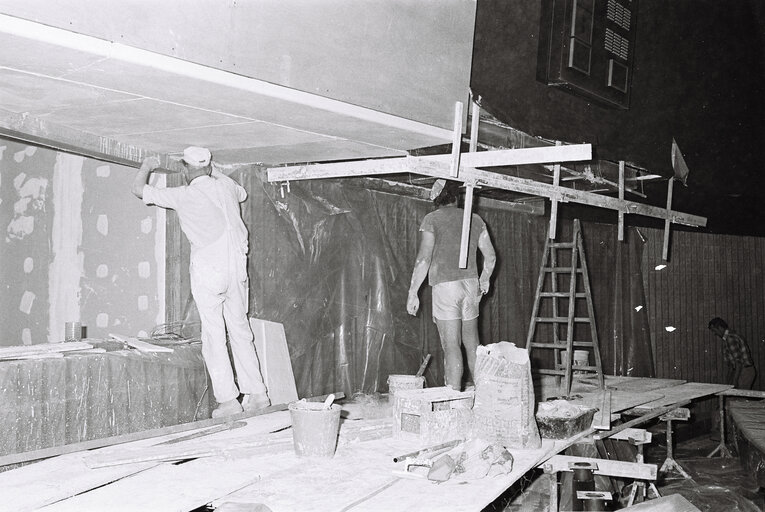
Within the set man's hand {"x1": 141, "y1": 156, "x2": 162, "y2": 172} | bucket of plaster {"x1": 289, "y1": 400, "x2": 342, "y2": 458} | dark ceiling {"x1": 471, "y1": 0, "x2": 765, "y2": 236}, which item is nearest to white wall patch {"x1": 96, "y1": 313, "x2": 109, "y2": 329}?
man's hand {"x1": 141, "y1": 156, "x2": 162, "y2": 172}

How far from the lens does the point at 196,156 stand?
4.73m

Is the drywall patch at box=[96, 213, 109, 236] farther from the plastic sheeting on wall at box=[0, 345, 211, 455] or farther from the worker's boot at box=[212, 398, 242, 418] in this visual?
the worker's boot at box=[212, 398, 242, 418]

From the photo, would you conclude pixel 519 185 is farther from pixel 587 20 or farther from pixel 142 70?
pixel 142 70

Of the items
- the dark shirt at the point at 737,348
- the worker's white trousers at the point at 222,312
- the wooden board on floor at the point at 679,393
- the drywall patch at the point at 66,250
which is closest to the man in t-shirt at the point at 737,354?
the dark shirt at the point at 737,348

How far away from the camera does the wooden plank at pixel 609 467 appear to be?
4.29 meters

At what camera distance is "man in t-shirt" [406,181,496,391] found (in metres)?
5.64

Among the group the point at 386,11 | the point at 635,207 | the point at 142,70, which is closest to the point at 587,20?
the point at 635,207

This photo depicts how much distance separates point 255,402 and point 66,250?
8.24 ft

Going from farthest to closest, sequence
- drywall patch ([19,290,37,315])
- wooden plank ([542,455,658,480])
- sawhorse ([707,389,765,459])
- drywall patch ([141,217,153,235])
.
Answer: sawhorse ([707,389,765,459]) → drywall patch ([19,290,37,315]) → drywall patch ([141,217,153,235]) → wooden plank ([542,455,658,480])

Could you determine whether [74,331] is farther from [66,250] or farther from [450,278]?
[450,278]

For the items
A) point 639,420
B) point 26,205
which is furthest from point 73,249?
point 639,420

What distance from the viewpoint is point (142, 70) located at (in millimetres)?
3248

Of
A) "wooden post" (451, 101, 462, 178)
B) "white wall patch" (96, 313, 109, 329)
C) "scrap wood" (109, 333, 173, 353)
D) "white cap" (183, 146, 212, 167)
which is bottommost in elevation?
"white wall patch" (96, 313, 109, 329)

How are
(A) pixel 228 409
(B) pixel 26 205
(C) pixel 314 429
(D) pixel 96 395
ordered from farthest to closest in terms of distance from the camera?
1. (B) pixel 26 205
2. (A) pixel 228 409
3. (D) pixel 96 395
4. (C) pixel 314 429
